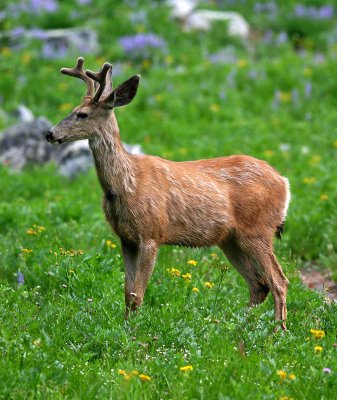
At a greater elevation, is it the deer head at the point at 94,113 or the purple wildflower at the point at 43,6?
the deer head at the point at 94,113

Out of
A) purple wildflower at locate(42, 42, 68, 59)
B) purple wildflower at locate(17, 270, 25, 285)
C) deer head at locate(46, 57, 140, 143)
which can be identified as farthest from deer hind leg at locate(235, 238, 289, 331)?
purple wildflower at locate(42, 42, 68, 59)

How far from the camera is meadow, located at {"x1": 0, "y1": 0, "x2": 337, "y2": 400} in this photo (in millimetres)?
5500

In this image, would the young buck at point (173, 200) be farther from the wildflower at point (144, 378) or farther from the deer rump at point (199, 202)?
the wildflower at point (144, 378)

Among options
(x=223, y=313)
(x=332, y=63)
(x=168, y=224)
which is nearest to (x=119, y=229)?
(x=168, y=224)

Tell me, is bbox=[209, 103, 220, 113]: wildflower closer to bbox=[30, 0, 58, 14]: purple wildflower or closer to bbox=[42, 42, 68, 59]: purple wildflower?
bbox=[42, 42, 68, 59]: purple wildflower

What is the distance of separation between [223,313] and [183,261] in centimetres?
153

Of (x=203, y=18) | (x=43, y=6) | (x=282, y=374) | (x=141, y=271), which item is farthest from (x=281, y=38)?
(x=282, y=374)

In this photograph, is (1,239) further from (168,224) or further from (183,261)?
(168,224)

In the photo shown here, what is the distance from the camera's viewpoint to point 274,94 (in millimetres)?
15008

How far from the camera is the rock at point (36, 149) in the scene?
39.1 feet

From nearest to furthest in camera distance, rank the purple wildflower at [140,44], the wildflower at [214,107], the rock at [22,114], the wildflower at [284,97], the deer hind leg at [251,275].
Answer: the deer hind leg at [251,275]
the rock at [22,114]
the wildflower at [214,107]
the wildflower at [284,97]
the purple wildflower at [140,44]

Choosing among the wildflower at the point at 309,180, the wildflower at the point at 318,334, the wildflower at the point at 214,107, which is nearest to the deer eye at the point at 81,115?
the wildflower at the point at 318,334

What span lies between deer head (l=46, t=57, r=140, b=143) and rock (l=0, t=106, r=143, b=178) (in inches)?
201

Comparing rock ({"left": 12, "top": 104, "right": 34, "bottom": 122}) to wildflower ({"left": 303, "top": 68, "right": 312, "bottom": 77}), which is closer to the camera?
rock ({"left": 12, "top": 104, "right": 34, "bottom": 122})
